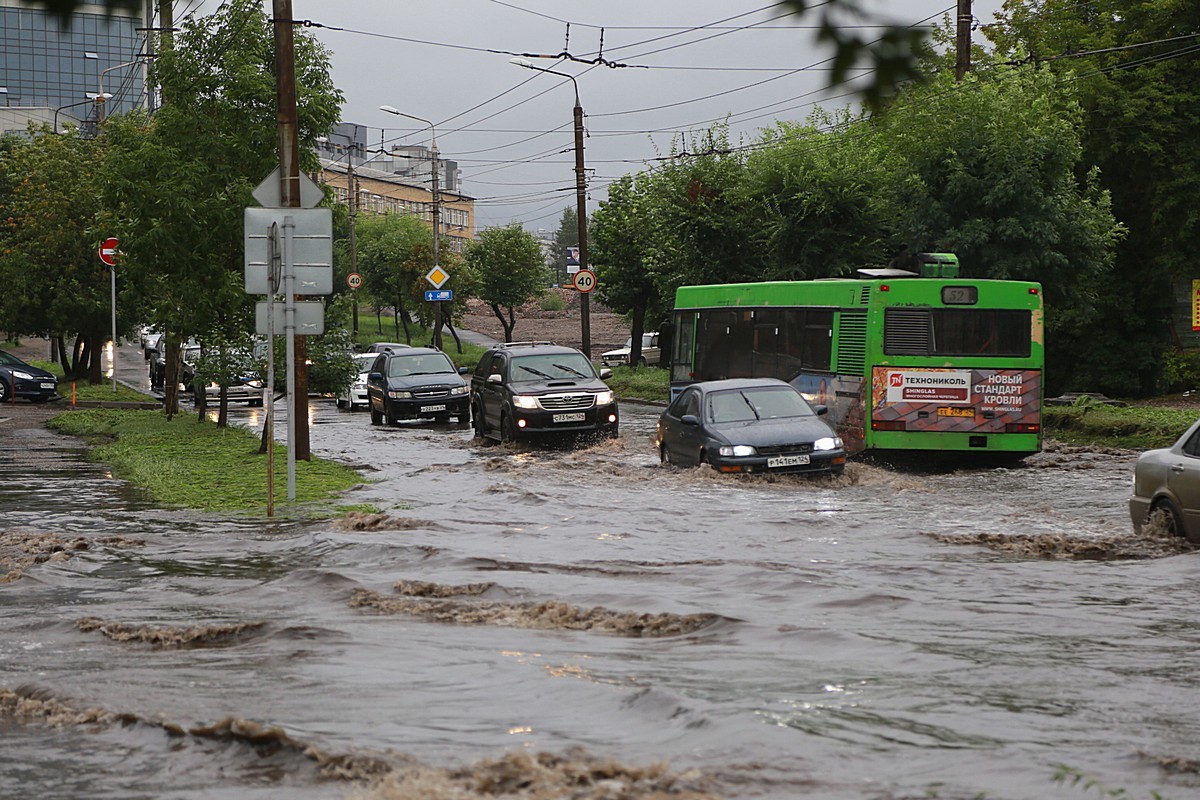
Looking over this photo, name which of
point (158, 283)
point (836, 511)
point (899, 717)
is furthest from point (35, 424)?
point (899, 717)

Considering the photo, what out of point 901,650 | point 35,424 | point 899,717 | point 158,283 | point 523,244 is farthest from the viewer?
point 523,244

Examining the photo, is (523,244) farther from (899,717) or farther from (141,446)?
(899,717)

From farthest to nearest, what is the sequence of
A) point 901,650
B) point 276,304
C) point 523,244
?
point 523,244
point 276,304
point 901,650

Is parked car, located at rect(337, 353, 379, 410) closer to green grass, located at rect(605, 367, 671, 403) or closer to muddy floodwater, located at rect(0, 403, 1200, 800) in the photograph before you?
green grass, located at rect(605, 367, 671, 403)

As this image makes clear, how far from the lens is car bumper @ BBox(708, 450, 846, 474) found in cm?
1881

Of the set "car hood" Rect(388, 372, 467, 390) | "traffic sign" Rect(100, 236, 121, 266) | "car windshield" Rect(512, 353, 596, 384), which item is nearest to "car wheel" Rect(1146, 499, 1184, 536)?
"car windshield" Rect(512, 353, 596, 384)

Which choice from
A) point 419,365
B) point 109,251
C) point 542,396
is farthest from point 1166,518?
point 109,251

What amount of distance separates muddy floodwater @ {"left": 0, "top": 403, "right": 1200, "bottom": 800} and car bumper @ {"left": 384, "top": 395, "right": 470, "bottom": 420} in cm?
1639

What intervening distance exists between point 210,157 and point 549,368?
268 inches

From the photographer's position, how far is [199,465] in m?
22.1

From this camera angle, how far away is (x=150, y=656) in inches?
356

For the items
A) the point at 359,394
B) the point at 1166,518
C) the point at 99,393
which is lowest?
the point at 99,393

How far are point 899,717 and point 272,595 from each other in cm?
552

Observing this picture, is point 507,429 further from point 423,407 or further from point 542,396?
point 423,407
